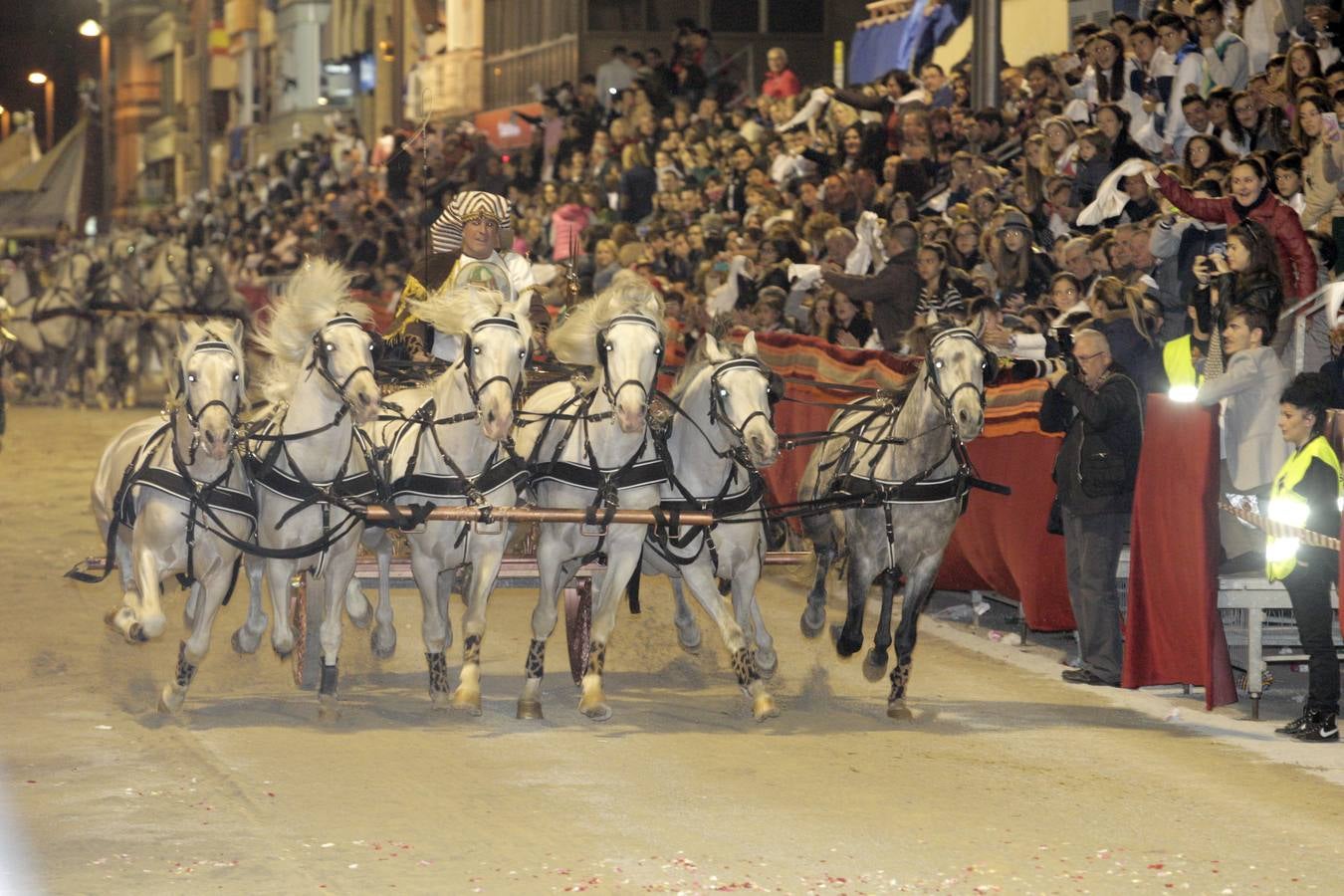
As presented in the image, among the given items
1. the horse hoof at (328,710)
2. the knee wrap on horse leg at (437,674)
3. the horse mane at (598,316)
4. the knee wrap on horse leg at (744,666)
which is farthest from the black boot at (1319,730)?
the horse hoof at (328,710)

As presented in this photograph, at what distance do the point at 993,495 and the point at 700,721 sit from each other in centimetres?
322

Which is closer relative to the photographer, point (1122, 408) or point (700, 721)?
point (700, 721)

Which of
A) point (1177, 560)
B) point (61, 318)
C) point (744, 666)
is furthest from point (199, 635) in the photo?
point (61, 318)

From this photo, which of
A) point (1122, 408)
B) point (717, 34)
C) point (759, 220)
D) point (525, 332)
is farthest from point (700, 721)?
point (717, 34)

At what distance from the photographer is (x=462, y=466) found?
10523 millimetres

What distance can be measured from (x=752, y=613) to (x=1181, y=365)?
8.89ft

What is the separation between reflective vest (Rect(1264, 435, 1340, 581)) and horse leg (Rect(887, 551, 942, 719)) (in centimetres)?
174

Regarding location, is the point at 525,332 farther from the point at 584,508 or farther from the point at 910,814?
the point at 910,814

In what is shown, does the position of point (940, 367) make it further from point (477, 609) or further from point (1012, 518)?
point (477, 609)

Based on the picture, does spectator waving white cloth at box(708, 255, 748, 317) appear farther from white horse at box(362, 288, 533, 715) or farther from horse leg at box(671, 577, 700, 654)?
white horse at box(362, 288, 533, 715)

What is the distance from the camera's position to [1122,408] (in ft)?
36.9

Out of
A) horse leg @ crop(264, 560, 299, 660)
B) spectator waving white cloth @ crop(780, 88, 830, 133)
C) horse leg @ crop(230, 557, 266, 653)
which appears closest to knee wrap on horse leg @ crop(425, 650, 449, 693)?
horse leg @ crop(264, 560, 299, 660)

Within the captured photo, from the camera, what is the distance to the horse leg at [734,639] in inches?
410

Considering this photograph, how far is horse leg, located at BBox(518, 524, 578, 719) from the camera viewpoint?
10453 mm
